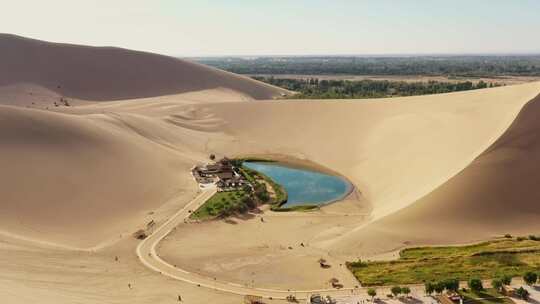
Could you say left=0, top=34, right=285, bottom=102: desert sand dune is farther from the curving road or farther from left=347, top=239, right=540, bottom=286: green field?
left=347, top=239, right=540, bottom=286: green field

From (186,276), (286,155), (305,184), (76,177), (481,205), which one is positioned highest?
(481,205)

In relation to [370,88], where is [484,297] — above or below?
below

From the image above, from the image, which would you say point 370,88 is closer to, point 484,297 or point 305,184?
point 305,184

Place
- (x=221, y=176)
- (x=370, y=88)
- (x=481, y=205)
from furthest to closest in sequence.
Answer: (x=370, y=88) < (x=221, y=176) < (x=481, y=205)

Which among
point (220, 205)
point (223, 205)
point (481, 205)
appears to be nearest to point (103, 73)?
point (220, 205)

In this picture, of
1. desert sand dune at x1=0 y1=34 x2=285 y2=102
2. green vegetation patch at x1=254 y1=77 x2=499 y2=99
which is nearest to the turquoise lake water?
green vegetation patch at x1=254 y1=77 x2=499 y2=99

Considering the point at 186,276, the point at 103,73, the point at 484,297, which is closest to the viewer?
the point at 484,297

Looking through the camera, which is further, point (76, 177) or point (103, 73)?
point (103, 73)

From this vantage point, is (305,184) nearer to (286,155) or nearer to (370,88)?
(286,155)
